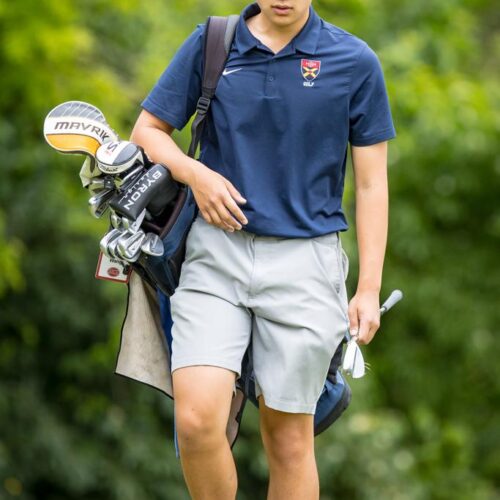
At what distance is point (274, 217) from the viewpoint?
3.38 metres

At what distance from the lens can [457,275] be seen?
11.3 m

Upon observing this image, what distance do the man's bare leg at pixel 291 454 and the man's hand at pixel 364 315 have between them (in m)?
0.27

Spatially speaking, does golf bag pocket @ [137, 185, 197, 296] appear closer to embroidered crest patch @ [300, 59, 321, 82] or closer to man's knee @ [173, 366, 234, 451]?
man's knee @ [173, 366, 234, 451]

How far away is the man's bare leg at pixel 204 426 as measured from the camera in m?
3.22

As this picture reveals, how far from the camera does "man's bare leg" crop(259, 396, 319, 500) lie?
3459mm

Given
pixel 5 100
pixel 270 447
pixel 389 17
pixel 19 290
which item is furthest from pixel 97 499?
pixel 270 447

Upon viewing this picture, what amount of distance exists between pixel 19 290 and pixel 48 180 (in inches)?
39.0

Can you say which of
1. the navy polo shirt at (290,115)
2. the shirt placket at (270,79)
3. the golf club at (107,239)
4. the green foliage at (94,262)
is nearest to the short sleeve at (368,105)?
the navy polo shirt at (290,115)

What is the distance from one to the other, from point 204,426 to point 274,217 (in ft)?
1.98

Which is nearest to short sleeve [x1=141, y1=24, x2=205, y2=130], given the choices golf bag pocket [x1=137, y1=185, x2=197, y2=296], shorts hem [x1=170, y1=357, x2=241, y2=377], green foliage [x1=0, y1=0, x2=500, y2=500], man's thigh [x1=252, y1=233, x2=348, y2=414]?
golf bag pocket [x1=137, y1=185, x2=197, y2=296]

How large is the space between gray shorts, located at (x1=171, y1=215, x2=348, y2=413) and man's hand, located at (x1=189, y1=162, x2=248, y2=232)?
0.09 meters

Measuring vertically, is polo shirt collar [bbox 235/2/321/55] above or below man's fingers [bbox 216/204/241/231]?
above

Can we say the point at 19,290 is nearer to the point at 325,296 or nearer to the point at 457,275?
the point at 457,275

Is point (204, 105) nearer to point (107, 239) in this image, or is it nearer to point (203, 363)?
point (107, 239)
